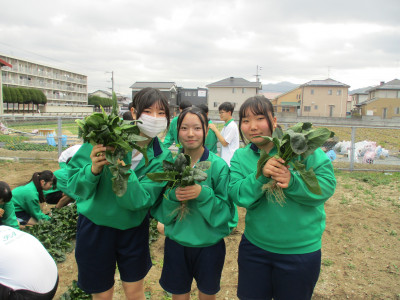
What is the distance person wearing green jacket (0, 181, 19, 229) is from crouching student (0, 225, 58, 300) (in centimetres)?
212

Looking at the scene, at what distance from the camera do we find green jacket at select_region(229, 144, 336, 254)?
65.4 inches

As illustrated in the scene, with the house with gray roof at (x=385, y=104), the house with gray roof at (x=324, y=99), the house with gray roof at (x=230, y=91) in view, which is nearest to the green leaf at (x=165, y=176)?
the house with gray roof at (x=230, y=91)

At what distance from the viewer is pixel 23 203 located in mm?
4328

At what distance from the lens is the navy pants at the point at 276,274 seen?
1702 millimetres

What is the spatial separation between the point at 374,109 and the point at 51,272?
57.8 m

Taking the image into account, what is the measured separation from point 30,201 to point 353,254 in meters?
4.55

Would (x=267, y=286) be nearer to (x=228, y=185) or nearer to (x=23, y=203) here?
(x=228, y=185)

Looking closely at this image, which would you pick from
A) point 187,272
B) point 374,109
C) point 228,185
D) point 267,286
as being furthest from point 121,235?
point 374,109

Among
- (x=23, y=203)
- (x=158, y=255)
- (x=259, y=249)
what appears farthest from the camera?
(x=23, y=203)

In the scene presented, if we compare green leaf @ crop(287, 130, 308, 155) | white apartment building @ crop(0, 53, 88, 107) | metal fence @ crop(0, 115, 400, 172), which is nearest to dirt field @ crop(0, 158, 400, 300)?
green leaf @ crop(287, 130, 308, 155)

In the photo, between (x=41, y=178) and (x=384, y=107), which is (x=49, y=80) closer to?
(x=384, y=107)

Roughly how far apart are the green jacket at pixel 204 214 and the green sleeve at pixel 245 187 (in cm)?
9

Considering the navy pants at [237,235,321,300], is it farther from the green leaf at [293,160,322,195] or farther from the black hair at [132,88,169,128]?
the black hair at [132,88,169,128]

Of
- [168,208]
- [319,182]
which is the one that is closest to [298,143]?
[319,182]
